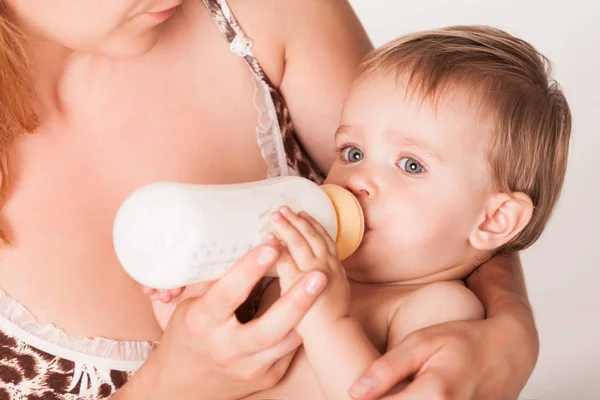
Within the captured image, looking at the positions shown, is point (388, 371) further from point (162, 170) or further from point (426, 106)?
point (162, 170)

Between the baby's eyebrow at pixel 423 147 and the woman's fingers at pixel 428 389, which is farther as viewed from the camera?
the baby's eyebrow at pixel 423 147

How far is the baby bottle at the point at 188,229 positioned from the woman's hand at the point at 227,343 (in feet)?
0.13

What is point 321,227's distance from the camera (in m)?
1.28

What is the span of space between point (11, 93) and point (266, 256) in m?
0.53

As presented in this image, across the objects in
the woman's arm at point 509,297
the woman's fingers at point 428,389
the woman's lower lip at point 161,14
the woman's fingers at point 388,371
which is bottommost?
the woman's arm at point 509,297

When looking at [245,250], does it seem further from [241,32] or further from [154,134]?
[241,32]

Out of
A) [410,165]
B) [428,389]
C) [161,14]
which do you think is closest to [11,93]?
[161,14]

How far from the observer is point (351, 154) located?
5.13ft

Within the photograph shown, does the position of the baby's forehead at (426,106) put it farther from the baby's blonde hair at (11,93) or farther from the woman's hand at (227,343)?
the baby's blonde hair at (11,93)

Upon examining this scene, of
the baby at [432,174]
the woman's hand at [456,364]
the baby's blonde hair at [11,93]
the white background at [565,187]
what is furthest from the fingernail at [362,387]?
the white background at [565,187]

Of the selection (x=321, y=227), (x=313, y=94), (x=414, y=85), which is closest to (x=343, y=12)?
(x=313, y=94)

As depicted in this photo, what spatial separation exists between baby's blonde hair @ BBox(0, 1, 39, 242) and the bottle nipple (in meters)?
0.49

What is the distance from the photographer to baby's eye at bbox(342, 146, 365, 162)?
5.09ft

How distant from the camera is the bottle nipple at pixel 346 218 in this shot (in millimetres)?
1381
